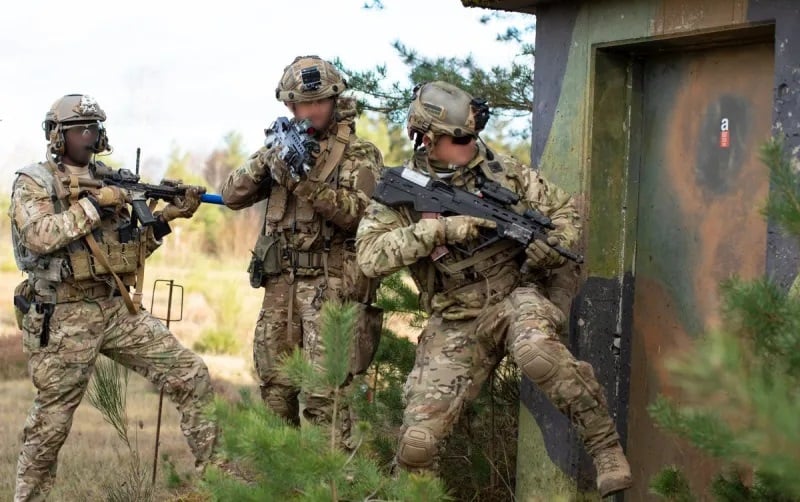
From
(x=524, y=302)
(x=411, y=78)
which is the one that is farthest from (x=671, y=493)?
(x=411, y=78)

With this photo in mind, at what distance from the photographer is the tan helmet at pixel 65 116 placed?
→ 599 centimetres

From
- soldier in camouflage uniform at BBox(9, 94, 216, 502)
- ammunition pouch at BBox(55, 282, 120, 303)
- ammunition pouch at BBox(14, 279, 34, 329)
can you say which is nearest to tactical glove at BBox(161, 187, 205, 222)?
soldier in camouflage uniform at BBox(9, 94, 216, 502)

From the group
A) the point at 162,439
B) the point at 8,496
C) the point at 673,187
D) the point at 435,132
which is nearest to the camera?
the point at 435,132

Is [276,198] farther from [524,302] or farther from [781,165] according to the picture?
[781,165]

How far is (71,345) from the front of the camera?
598 cm

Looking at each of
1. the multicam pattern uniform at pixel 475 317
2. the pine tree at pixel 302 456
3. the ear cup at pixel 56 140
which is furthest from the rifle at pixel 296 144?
the pine tree at pixel 302 456

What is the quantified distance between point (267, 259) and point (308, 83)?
974 millimetres

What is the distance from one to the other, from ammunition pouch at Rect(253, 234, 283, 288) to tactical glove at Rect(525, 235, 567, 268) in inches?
63.9

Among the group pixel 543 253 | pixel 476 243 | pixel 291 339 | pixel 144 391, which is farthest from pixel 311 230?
pixel 144 391

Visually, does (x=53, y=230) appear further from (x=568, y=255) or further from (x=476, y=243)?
(x=568, y=255)

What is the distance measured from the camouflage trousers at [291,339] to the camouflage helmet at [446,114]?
123 cm

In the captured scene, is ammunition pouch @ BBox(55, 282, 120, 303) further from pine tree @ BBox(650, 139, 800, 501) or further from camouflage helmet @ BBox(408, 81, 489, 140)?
pine tree @ BBox(650, 139, 800, 501)

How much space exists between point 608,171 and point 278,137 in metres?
1.64

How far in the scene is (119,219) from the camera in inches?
244
